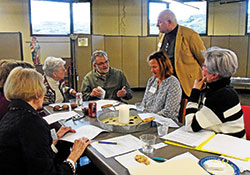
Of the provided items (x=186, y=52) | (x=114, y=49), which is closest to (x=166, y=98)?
(x=186, y=52)

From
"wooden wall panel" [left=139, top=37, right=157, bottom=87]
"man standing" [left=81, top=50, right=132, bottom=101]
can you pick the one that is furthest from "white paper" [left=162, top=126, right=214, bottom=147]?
"wooden wall panel" [left=139, top=37, right=157, bottom=87]

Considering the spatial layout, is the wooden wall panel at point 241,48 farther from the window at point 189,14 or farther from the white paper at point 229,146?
the white paper at point 229,146

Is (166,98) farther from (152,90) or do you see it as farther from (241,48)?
(241,48)

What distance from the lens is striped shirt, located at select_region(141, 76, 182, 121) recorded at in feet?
7.22

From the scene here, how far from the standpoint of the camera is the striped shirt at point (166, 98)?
2.20 m

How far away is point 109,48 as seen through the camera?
274 inches

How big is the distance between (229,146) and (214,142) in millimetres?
91

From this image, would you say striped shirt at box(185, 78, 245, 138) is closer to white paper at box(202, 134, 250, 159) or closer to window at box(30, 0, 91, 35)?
white paper at box(202, 134, 250, 159)

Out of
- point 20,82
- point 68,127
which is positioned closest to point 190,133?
point 68,127

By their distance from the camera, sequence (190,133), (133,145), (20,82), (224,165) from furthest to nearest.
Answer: (190,133)
(133,145)
(20,82)
(224,165)

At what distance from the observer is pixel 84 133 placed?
168 cm

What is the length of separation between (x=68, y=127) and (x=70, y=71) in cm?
400

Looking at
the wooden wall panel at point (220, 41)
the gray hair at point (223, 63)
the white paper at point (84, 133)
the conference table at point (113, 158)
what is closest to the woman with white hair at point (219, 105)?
the gray hair at point (223, 63)

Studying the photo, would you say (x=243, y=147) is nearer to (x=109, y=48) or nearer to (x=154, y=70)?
(x=154, y=70)
